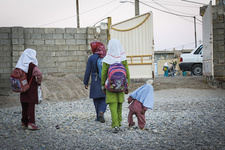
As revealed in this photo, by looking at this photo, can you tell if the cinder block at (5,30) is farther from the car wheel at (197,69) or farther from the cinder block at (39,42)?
the car wheel at (197,69)

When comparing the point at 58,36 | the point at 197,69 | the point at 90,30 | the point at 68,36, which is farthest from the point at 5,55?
the point at 197,69

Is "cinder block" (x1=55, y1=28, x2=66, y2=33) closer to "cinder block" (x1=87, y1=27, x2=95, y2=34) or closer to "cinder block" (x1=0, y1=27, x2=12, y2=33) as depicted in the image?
"cinder block" (x1=87, y1=27, x2=95, y2=34)

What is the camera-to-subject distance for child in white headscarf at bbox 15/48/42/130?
15.4ft

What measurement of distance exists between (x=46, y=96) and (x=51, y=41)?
3.12 meters

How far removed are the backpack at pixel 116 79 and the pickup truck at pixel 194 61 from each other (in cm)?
1120

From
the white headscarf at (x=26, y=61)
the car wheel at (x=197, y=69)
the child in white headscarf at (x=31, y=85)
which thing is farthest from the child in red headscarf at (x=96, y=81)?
the car wheel at (x=197, y=69)

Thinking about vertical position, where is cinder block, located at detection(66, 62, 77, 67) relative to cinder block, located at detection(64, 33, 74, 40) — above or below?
below

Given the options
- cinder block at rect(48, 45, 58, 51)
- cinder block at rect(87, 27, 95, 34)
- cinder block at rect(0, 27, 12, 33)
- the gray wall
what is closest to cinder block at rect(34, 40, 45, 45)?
the gray wall

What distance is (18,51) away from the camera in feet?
38.4

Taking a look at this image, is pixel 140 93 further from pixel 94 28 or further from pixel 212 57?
pixel 94 28

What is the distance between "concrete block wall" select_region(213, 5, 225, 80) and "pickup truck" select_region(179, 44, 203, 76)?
3.98 meters

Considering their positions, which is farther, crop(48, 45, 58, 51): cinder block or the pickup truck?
the pickup truck

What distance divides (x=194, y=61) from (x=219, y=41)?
4299 millimetres

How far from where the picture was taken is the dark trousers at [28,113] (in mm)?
4709
